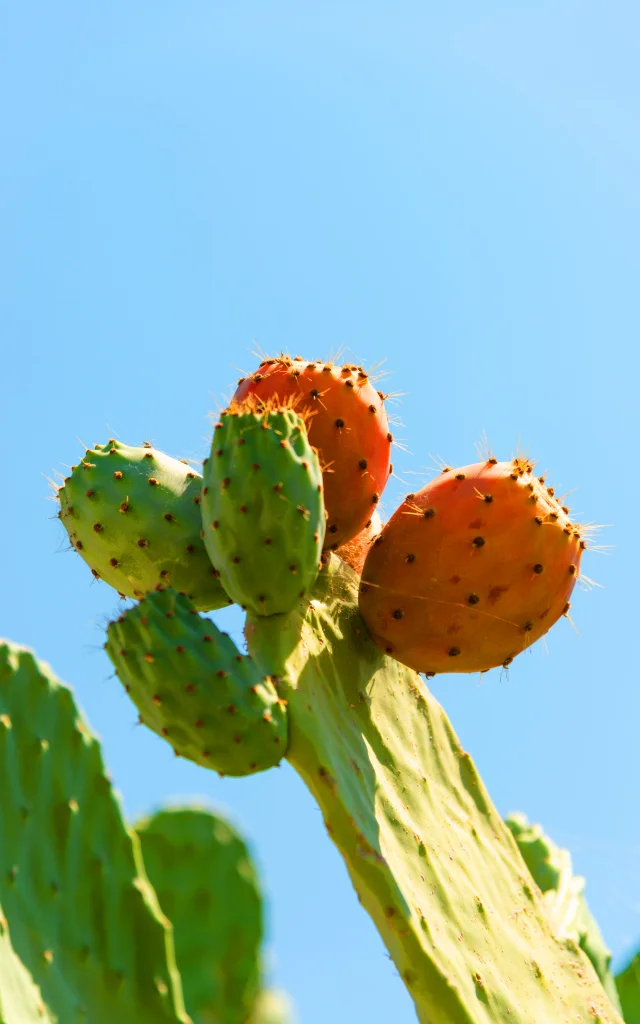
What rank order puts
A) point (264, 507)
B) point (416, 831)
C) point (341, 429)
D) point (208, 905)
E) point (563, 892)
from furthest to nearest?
point (208, 905)
point (563, 892)
point (341, 429)
point (416, 831)
point (264, 507)

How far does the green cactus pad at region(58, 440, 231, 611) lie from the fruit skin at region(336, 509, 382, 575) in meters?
0.26

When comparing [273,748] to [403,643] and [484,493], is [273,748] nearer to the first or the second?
[403,643]

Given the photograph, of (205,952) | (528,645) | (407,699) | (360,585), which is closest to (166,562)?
(360,585)

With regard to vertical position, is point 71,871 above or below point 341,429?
below

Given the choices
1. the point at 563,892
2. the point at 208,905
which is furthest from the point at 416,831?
the point at 208,905

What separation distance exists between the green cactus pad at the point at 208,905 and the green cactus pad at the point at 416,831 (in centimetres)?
111

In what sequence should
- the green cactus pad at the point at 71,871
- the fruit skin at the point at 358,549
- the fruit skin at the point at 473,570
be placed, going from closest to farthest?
the green cactus pad at the point at 71,871 < the fruit skin at the point at 473,570 < the fruit skin at the point at 358,549

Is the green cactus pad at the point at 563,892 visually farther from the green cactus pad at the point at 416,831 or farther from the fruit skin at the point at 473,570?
the fruit skin at the point at 473,570

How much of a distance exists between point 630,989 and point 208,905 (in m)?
1.13

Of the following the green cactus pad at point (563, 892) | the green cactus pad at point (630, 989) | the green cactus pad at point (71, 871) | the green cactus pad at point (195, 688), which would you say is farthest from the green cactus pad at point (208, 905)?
the green cactus pad at point (195, 688)

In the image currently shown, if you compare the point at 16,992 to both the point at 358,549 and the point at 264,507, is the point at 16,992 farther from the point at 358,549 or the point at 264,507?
the point at 358,549

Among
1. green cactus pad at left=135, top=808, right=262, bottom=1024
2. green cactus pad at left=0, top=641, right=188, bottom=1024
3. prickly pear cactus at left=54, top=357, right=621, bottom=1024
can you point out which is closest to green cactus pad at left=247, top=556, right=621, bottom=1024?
prickly pear cactus at left=54, top=357, right=621, bottom=1024

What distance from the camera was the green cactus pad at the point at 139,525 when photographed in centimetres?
219

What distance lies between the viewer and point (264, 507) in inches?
73.4
